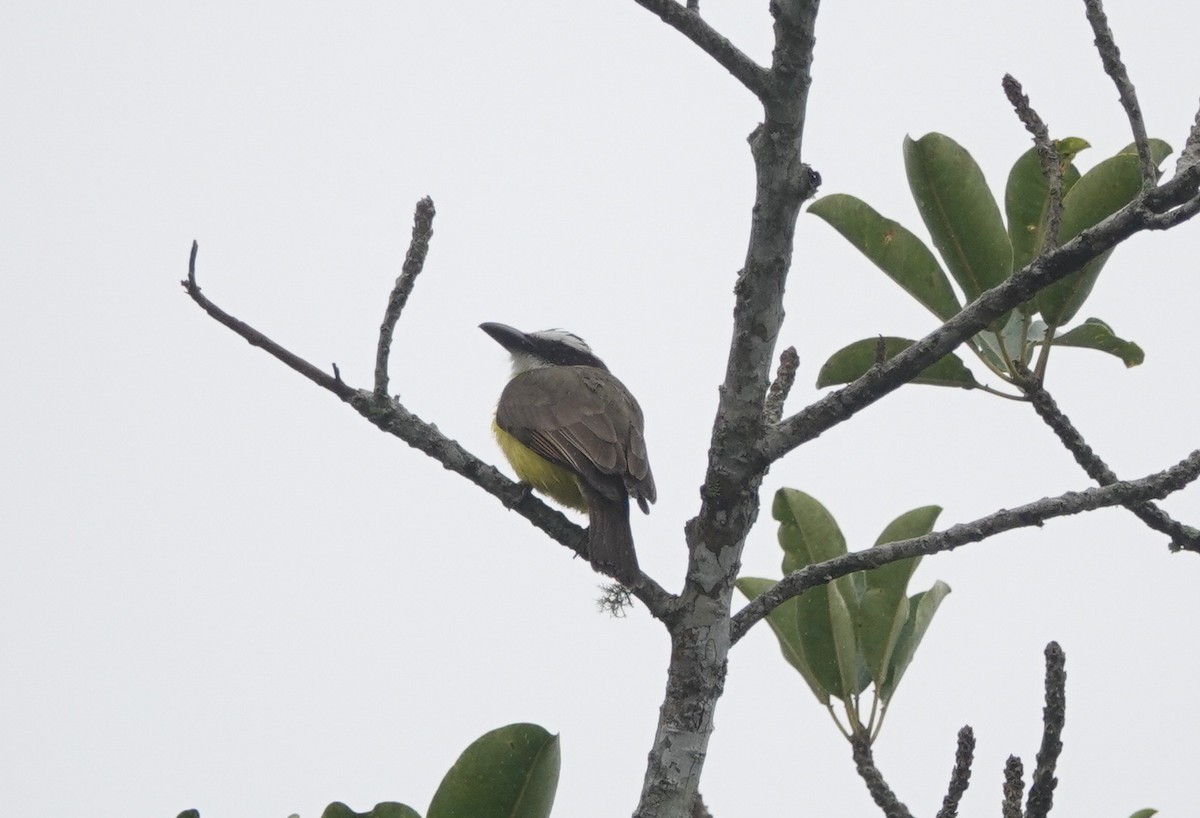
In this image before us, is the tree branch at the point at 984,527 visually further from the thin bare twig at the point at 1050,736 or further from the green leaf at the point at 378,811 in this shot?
the green leaf at the point at 378,811

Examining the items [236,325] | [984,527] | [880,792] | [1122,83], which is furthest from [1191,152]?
[236,325]

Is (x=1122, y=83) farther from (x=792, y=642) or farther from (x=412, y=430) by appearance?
(x=412, y=430)

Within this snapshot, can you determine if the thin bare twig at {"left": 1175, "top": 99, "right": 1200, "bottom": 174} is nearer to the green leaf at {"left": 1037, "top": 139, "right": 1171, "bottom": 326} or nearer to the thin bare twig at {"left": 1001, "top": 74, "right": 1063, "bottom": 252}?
the thin bare twig at {"left": 1001, "top": 74, "right": 1063, "bottom": 252}

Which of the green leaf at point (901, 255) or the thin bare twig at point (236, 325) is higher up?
the green leaf at point (901, 255)

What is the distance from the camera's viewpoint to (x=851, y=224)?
12.5 ft

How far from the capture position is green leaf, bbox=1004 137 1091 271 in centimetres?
361

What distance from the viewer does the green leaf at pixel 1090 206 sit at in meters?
3.43

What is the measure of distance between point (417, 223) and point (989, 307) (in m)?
1.30

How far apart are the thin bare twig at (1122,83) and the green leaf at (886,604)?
4.43 ft

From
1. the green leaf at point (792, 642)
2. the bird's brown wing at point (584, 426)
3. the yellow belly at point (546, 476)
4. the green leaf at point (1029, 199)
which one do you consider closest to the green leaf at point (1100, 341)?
the green leaf at point (1029, 199)

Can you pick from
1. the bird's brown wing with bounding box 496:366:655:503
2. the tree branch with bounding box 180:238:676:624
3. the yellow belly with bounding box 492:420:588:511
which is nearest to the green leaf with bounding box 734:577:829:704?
the tree branch with bounding box 180:238:676:624

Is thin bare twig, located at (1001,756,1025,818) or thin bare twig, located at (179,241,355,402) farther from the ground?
thin bare twig, located at (179,241,355,402)

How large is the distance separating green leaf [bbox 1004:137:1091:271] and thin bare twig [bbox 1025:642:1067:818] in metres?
1.46

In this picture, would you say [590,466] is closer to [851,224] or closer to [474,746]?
[851,224]
